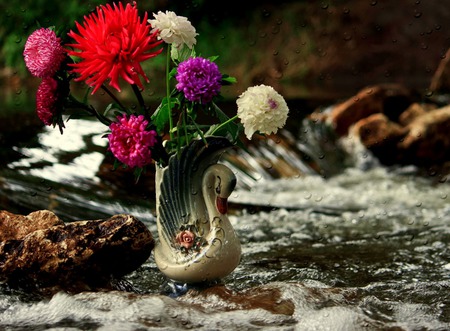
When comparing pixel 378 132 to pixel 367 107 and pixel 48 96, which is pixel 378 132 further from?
pixel 48 96

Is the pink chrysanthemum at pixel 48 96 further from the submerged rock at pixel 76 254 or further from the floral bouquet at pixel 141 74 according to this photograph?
the submerged rock at pixel 76 254

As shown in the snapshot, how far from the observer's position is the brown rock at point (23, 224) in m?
2.35

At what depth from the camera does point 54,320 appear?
1.97 metres

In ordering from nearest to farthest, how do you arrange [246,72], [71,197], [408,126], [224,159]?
[71,197], [224,159], [408,126], [246,72]

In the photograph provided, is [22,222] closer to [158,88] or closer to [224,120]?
[224,120]

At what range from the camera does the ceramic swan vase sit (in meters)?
2.09

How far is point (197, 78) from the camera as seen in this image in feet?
6.59

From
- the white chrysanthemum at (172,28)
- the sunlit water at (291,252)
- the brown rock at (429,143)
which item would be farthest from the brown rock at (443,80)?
the white chrysanthemum at (172,28)

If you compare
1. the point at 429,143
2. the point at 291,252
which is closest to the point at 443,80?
the point at 429,143

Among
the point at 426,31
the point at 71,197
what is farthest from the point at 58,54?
the point at 426,31

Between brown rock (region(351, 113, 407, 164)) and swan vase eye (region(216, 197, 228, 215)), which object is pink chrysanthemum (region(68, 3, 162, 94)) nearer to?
swan vase eye (region(216, 197, 228, 215))

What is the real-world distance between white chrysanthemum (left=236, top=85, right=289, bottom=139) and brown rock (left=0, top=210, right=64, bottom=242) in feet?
2.29

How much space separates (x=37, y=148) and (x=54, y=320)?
2.71 metres

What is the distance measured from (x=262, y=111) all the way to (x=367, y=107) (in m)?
4.11
